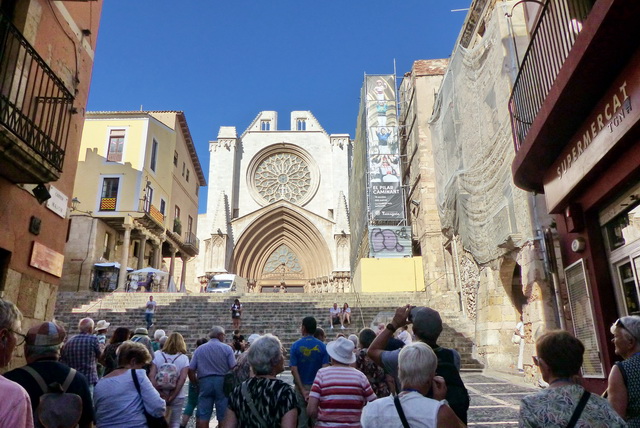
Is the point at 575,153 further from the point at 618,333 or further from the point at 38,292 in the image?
the point at 38,292

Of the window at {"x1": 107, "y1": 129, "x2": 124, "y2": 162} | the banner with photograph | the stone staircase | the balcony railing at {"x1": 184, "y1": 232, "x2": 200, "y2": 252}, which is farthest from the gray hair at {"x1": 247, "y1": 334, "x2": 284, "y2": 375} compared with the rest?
the balcony railing at {"x1": 184, "y1": 232, "x2": 200, "y2": 252}

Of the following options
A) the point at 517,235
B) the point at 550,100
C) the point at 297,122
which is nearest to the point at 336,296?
the point at 517,235

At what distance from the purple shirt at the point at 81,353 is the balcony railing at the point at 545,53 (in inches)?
233

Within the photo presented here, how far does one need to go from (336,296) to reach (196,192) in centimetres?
1899

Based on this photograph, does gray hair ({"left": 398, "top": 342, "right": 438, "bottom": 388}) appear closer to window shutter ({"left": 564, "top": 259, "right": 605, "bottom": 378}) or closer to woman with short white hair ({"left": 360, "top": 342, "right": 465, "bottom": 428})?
woman with short white hair ({"left": 360, "top": 342, "right": 465, "bottom": 428})

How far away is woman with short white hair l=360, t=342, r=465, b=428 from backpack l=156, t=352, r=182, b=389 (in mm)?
2873

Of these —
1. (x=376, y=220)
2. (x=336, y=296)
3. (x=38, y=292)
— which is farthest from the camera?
(x=376, y=220)

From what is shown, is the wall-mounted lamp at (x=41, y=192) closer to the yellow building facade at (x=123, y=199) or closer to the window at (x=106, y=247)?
the yellow building facade at (x=123, y=199)

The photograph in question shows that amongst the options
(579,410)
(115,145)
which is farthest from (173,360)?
(115,145)

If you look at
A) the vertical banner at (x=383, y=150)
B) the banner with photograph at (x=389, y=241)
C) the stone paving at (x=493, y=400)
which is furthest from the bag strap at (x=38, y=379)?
the vertical banner at (x=383, y=150)

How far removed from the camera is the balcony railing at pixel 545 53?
529 cm

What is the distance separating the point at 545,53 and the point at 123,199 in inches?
832

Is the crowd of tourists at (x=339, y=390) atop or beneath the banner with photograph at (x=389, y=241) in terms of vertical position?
beneath

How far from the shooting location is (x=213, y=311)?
15539mm
